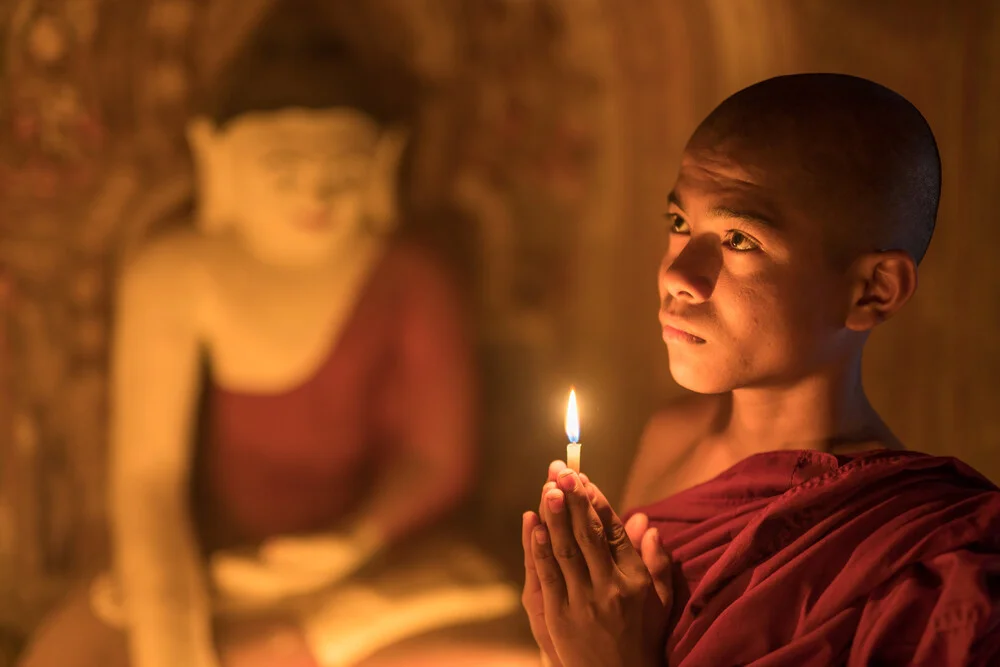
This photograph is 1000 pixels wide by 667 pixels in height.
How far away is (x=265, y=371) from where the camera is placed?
2.33 metres

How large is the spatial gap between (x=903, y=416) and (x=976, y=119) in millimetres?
748

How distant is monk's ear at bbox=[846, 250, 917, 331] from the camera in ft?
5.18

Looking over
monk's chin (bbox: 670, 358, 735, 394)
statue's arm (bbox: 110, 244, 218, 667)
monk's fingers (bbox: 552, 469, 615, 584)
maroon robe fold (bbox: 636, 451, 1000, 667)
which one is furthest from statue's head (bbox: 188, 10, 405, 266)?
maroon robe fold (bbox: 636, 451, 1000, 667)

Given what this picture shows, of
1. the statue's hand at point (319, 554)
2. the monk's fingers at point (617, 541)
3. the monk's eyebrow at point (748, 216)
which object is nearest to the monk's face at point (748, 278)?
the monk's eyebrow at point (748, 216)

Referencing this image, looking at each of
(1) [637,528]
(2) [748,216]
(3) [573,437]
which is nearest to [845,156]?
(2) [748,216]

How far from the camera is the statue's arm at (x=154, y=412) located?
2.25m

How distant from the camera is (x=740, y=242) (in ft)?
5.30

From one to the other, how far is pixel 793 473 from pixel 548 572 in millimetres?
452

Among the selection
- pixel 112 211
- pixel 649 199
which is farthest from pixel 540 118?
pixel 112 211

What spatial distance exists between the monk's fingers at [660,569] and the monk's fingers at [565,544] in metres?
0.14

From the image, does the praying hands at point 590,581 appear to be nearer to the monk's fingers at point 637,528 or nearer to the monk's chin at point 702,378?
the monk's fingers at point 637,528

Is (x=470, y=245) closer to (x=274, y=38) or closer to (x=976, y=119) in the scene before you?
(x=274, y=38)

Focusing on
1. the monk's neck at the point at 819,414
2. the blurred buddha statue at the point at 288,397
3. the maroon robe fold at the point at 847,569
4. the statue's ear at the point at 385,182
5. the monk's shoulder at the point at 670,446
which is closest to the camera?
the maroon robe fold at the point at 847,569

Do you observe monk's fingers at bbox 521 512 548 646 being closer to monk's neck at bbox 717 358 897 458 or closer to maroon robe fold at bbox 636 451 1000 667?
maroon robe fold at bbox 636 451 1000 667
